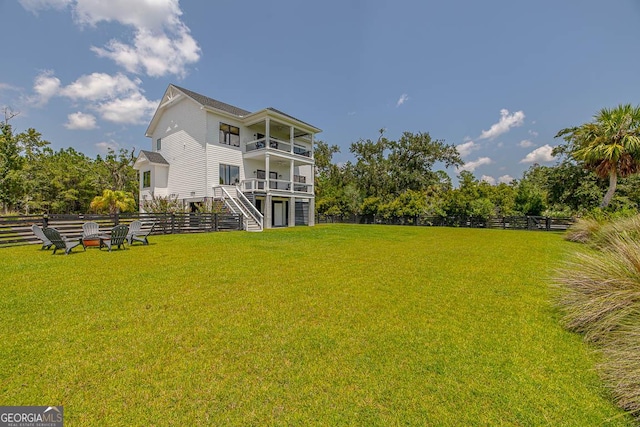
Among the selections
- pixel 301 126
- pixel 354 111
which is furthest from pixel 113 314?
pixel 354 111

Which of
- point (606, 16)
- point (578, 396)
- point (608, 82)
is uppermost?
point (606, 16)

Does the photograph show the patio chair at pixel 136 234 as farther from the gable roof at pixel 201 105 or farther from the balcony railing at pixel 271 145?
the gable roof at pixel 201 105

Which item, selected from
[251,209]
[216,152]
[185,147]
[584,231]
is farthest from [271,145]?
[584,231]

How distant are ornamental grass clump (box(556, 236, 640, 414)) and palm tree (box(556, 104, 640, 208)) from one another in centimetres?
1701

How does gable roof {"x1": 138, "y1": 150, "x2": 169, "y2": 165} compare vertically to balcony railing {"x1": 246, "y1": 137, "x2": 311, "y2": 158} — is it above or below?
below

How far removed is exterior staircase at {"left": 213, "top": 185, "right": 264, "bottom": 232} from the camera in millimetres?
18141

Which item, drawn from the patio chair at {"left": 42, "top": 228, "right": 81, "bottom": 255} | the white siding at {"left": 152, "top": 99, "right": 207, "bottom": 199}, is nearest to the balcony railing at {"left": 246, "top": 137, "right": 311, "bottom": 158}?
the white siding at {"left": 152, "top": 99, "right": 207, "bottom": 199}

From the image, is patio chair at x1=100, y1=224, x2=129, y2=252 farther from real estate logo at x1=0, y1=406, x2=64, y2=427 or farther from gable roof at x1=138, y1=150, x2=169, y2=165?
gable roof at x1=138, y1=150, x2=169, y2=165

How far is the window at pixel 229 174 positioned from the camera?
21172 mm

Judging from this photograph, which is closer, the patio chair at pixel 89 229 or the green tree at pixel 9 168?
the patio chair at pixel 89 229

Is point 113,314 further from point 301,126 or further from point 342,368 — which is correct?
point 301,126

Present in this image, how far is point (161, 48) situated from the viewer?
55.2ft

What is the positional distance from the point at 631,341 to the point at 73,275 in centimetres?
944

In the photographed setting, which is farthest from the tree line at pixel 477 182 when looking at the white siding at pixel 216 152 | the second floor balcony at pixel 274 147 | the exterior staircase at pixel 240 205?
the exterior staircase at pixel 240 205
